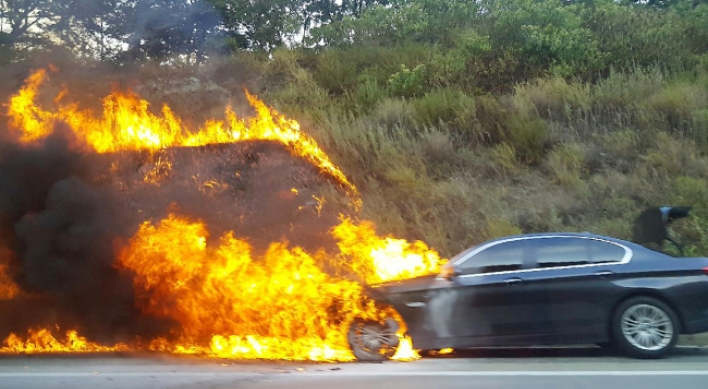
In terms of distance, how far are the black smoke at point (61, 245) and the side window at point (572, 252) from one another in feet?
17.3

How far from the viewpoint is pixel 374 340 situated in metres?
8.71

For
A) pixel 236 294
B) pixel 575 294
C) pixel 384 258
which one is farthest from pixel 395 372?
pixel 236 294

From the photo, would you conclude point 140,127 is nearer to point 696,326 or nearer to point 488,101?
point 488,101

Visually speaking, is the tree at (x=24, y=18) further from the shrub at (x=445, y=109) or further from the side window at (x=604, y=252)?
the side window at (x=604, y=252)

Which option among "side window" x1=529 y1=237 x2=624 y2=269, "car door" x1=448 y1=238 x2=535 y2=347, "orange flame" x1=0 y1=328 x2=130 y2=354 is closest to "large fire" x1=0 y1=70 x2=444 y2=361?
"orange flame" x1=0 y1=328 x2=130 y2=354

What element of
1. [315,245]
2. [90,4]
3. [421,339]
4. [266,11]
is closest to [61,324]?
[315,245]

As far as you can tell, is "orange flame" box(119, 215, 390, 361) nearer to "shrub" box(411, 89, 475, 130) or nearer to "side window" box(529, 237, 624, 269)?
"side window" box(529, 237, 624, 269)

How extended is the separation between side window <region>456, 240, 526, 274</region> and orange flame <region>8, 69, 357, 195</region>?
574 centimetres

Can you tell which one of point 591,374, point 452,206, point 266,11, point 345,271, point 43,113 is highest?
point 266,11

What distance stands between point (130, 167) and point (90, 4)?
21.8 feet

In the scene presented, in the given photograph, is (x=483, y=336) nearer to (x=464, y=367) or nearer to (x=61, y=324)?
(x=464, y=367)

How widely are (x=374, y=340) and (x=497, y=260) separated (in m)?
1.76

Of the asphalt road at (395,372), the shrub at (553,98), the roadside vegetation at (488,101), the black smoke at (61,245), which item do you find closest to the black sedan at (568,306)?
the asphalt road at (395,372)

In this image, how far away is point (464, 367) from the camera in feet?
26.1
